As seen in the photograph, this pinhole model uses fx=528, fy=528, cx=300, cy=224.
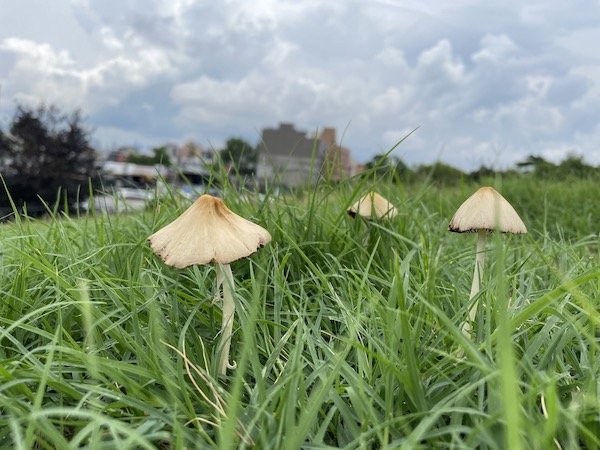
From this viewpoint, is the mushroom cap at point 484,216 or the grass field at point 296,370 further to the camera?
the mushroom cap at point 484,216

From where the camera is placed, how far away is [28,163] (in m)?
19.6

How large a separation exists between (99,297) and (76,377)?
418 millimetres

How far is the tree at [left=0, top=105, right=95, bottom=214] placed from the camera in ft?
63.2

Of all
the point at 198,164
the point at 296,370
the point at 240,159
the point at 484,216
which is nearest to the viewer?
the point at 296,370

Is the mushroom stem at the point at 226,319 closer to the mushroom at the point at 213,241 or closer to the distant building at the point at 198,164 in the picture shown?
the mushroom at the point at 213,241

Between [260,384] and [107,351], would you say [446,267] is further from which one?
[107,351]

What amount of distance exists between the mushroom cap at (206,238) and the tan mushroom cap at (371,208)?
2.68 feet

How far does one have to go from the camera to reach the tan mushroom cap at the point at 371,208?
6.72 ft

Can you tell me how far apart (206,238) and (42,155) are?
20.8 meters

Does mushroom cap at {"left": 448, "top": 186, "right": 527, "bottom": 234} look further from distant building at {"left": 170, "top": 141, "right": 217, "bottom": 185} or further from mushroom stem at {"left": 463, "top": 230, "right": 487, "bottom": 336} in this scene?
distant building at {"left": 170, "top": 141, "right": 217, "bottom": 185}

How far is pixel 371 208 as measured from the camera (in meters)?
2.05

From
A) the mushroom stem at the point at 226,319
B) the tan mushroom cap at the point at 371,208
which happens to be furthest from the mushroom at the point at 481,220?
the mushroom stem at the point at 226,319

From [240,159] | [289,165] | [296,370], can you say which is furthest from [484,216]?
[289,165]

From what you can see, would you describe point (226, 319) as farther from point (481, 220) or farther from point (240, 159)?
point (240, 159)
